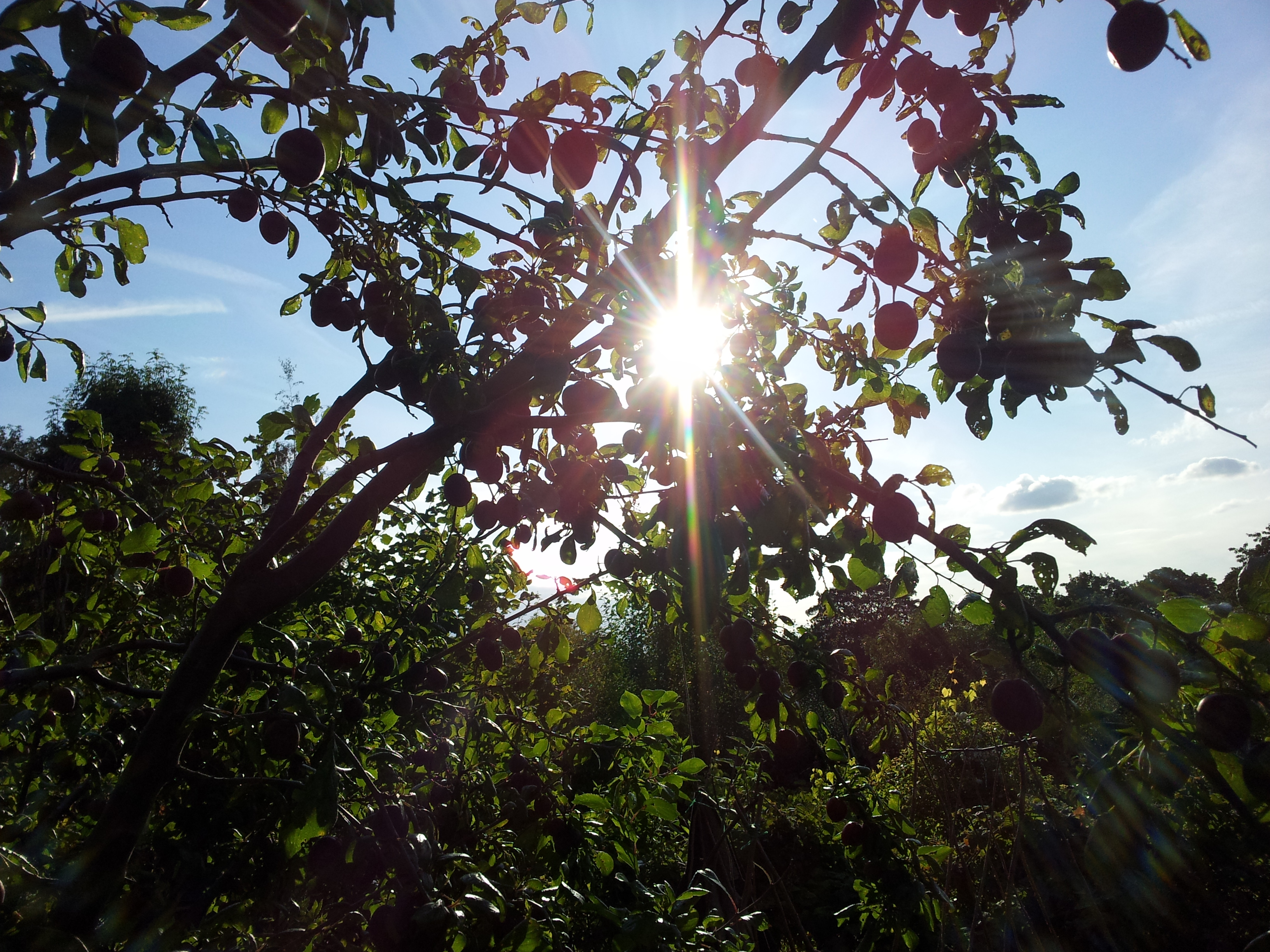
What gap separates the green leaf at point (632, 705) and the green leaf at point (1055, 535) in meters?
1.25

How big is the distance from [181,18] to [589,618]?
1.55 m

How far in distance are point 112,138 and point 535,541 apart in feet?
4.75

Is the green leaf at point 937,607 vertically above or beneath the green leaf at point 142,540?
beneath

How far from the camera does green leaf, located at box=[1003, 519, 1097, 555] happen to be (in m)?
1.11

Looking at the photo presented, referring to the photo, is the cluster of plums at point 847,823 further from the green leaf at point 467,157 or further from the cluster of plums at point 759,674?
the green leaf at point 467,157

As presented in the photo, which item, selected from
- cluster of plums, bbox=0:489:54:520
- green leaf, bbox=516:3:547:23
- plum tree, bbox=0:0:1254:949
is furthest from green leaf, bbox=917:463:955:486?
cluster of plums, bbox=0:489:54:520

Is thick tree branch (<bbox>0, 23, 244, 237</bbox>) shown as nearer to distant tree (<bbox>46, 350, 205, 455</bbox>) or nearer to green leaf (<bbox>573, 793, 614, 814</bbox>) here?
green leaf (<bbox>573, 793, 614, 814</bbox>)

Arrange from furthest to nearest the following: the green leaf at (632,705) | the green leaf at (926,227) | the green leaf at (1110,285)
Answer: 1. the green leaf at (632,705)
2. the green leaf at (926,227)
3. the green leaf at (1110,285)

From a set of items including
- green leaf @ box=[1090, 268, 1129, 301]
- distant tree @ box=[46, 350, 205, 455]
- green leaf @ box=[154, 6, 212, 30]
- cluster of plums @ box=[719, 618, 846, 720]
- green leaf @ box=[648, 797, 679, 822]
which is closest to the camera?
green leaf @ box=[154, 6, 212, 30]

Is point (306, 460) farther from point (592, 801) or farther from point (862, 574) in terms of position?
point (862, 574)

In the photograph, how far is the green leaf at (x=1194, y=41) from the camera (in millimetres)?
1032

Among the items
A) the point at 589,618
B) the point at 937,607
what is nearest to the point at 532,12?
the point at 589,618

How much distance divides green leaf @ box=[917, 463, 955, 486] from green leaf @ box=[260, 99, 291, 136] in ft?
5.10

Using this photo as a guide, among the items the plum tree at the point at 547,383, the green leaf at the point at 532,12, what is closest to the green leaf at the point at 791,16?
the plum tree at the point at 547,383
